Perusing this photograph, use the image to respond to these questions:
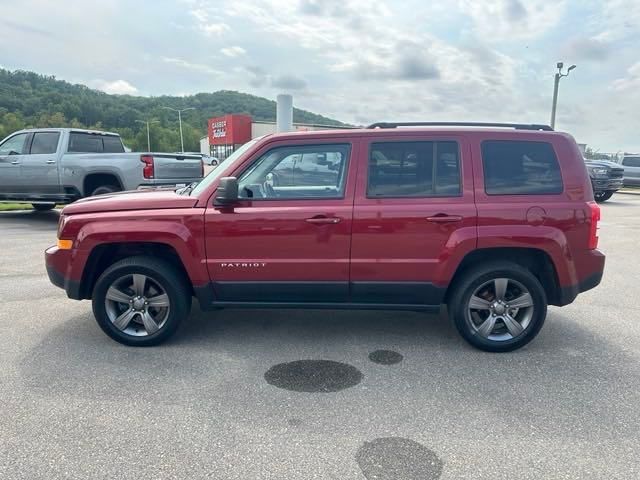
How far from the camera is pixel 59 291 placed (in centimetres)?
546

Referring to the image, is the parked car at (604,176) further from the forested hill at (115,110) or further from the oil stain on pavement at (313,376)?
the forested hill at (115,110)

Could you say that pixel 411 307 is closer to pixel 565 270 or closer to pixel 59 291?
pixel 565 270

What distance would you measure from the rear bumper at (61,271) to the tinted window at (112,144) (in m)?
7.92

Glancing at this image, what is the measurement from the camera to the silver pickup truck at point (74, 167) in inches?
385

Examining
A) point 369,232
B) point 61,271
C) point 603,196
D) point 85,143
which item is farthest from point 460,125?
point 603,196

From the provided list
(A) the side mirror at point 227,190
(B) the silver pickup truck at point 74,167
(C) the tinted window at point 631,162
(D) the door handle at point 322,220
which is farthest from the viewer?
(C) the tinted window at point 631,162

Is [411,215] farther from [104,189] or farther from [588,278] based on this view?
[104,189]

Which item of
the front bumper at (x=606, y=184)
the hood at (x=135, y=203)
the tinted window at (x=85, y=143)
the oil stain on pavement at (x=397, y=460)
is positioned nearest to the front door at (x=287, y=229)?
the hood at (x=135, y=203)

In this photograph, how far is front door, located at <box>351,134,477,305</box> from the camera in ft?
12.2

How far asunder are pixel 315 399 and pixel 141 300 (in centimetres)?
182

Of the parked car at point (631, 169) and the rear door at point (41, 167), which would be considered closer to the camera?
the rear door at point (41, 167)

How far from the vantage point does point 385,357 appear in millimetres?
3814

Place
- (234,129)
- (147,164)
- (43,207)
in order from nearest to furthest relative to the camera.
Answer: (147,164)
(43,207)
(234,129)

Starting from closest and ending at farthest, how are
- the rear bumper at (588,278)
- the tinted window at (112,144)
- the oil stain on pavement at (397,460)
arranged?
the oil stain on pavement at (397,460), the rear bumper at (588,278), the tinted window at (112,144)
